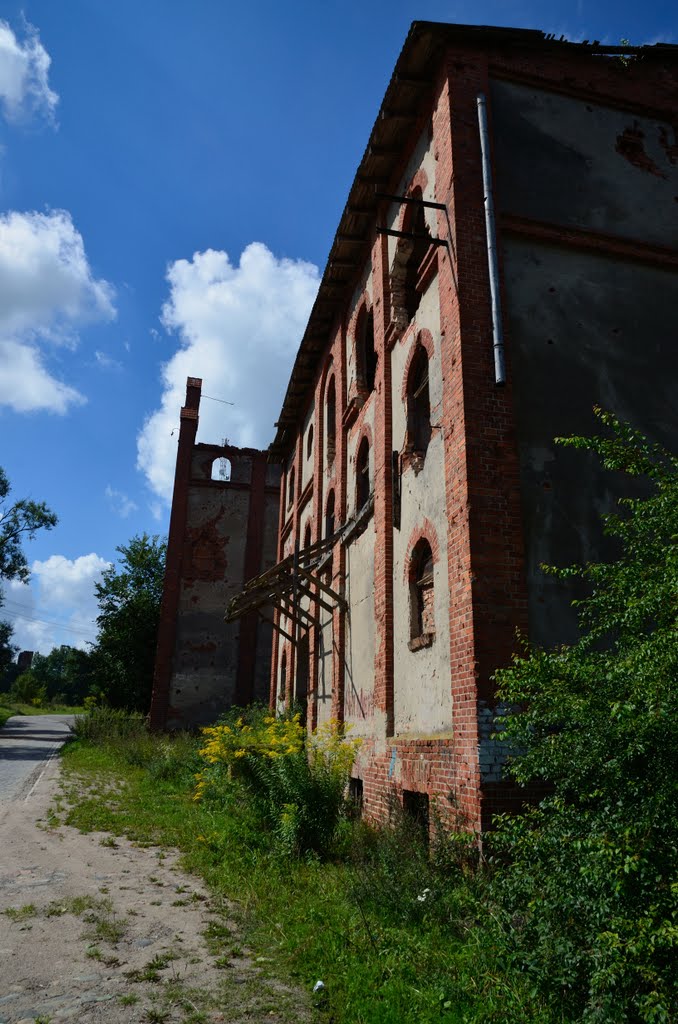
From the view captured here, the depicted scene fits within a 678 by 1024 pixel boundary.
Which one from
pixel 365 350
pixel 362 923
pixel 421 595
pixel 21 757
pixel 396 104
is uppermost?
pixel 396 104

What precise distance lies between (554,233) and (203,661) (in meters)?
17.9

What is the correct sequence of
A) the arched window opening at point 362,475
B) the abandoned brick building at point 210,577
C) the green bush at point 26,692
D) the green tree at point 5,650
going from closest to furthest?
the arched window opening at point 362,475 < the abandoned brick building at point 210,577 < the green tree at point 5,650 < the green bush at point 26,692

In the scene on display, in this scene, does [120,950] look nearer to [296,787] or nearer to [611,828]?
[296,787]

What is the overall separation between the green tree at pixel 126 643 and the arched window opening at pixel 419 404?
76.9 ft

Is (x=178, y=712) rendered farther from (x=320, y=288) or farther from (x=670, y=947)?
(x=670, y=947)

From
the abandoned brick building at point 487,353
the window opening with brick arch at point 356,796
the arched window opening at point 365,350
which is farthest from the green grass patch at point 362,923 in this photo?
the arched window opening at point 365,350

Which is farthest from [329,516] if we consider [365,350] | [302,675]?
[302,675]

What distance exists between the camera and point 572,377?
8148 millimetres

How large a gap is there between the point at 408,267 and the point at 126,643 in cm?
2434

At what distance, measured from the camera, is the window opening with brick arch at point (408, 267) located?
10.3 metres

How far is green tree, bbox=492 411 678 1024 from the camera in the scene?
11.3ft

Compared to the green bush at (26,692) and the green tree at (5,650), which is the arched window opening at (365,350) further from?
the green bush at (26,692)

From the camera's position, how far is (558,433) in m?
7.78

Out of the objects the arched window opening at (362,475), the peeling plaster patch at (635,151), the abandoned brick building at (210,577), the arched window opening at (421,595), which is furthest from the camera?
the abandoned brick building at (210,577)
